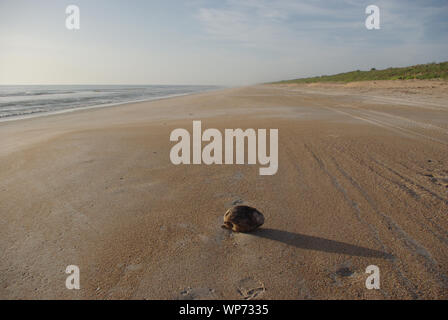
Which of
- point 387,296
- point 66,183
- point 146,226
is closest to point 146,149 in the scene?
point 66,183

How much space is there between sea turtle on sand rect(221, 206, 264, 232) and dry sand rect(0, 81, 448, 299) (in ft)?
0.27

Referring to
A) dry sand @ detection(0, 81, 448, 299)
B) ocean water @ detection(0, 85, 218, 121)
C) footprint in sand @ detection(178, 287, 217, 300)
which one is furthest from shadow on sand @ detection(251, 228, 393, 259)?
ocean water @ detection(0, 85, 218, 121)

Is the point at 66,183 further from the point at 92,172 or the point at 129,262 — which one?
the point at 129,262

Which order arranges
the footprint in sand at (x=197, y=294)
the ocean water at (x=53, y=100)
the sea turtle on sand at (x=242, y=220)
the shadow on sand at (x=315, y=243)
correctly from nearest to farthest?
the footprint in sand at (x=197, y=294), the shadow on sand at (x=315, y=243), the sea turtle on sand at (x=242, y=220), the ocean water at (x=53, y=100)

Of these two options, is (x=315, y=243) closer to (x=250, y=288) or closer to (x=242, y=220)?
(x=242, y=220)

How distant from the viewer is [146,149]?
19.3 ft

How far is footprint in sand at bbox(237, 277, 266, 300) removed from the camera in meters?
2.00

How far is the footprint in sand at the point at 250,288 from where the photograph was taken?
6.55 feet

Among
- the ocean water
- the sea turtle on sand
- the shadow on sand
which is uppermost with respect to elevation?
the ocean water

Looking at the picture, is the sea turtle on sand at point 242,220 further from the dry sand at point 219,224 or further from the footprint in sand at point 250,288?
the footprint in sand at point 250,288

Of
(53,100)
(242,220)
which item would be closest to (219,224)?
(242,220)

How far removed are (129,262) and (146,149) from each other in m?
3.80

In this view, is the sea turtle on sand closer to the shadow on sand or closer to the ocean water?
the shadow on sand

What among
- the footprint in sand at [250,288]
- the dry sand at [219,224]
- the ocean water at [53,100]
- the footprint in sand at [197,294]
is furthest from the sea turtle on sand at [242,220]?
the ocean water at [53,100]
